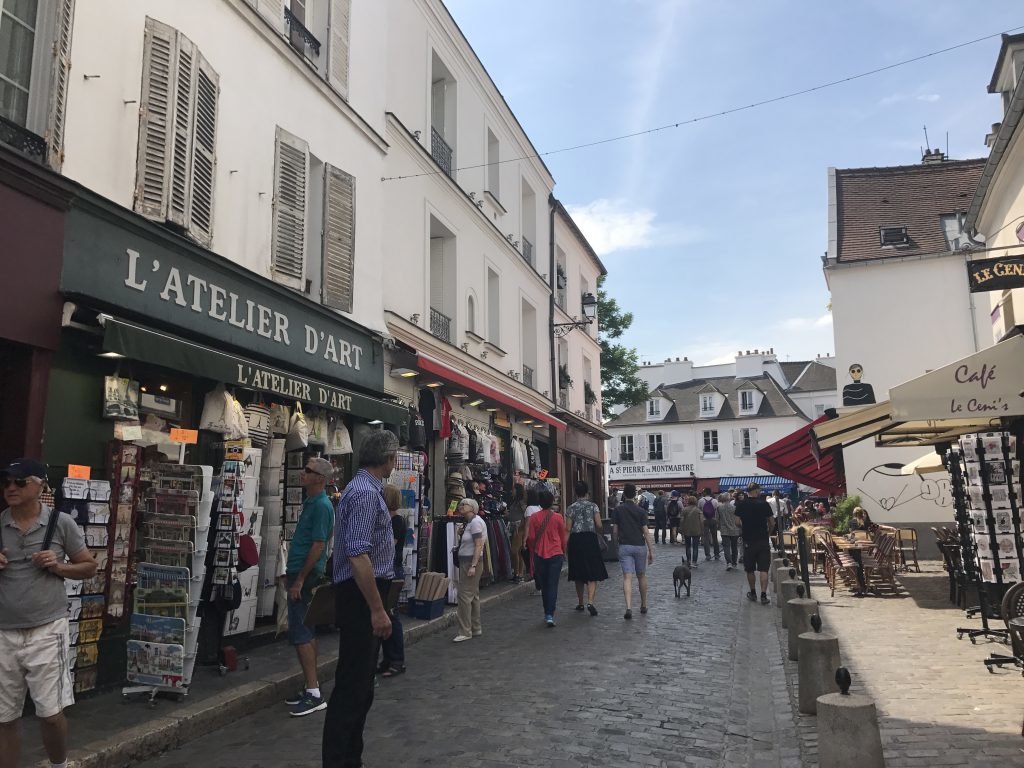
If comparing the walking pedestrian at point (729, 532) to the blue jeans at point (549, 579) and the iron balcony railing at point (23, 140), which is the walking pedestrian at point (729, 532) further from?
the iron balcony railing at point (23, 140)

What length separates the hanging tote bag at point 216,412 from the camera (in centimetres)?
720

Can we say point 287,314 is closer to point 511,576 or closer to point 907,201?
point 511,576

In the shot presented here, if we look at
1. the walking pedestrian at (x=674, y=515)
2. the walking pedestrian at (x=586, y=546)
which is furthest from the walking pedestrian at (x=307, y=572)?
the walking pedestrian at (x=674, y=515)

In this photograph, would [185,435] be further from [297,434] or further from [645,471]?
[645,471]

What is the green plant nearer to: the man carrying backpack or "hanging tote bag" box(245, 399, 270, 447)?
the man carrying backpack

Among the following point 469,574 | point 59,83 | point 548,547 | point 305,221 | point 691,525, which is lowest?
point 469,574

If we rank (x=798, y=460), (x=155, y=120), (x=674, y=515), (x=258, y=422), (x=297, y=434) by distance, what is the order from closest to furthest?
(x=155, y=120), (x=258, y=422), (x=297, y=434), (x=798, y=460), (x=674, y=515)

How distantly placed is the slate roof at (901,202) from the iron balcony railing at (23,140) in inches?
774

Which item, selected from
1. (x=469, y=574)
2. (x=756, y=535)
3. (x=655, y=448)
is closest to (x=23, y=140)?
(x=469, y=574)

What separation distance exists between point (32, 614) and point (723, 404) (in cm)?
4567

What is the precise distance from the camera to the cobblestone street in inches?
191

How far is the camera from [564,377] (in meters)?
21.9

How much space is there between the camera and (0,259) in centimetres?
533

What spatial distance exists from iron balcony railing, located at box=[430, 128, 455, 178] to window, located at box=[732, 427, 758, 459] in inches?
1391
